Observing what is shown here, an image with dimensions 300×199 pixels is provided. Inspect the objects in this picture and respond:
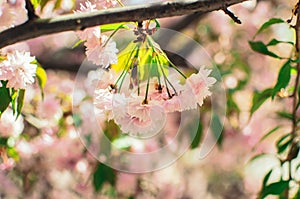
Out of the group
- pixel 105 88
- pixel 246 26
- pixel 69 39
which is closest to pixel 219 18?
pixel 246 26

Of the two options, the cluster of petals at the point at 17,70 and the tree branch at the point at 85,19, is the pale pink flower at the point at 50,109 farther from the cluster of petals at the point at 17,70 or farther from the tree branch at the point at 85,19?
the tree branch at the point at 85,19

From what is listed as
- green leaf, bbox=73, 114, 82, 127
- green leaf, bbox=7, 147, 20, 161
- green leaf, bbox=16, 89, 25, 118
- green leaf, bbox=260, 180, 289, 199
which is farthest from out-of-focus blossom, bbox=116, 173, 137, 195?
green leaf, bbox=16, 89, 25, 118

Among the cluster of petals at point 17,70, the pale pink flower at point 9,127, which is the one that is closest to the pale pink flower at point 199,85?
the cluster of petals at point 17,70

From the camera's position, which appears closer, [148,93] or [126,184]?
[148,93]

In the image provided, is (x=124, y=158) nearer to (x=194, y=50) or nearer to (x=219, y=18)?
(x=194, y=50)

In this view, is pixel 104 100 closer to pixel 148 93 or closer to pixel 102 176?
pixel 148 93

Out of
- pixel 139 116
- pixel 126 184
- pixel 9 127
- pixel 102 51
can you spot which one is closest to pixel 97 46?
pixel 102 51
